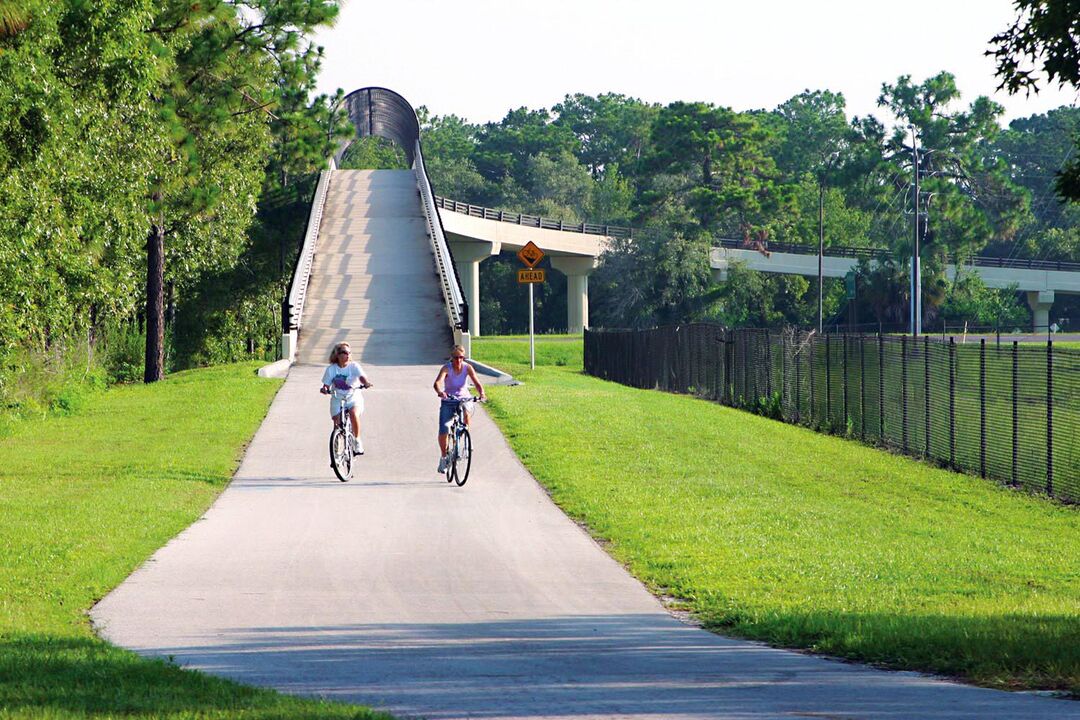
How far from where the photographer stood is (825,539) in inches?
532

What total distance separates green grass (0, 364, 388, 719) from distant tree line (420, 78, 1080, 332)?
45553 millimetres

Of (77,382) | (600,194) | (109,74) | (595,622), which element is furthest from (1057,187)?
(600,194)

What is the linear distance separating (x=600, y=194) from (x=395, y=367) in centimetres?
7977

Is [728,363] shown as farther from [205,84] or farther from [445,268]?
[205,84]

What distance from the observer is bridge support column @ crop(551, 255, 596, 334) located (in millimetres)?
86438

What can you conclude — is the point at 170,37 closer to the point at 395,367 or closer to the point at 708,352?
the point at 395,367

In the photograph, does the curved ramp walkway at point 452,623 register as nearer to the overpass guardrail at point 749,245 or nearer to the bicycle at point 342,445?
the bicycle at point 342,445

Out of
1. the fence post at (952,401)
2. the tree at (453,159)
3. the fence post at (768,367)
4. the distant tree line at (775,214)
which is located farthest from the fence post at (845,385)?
the tree at (453,159)

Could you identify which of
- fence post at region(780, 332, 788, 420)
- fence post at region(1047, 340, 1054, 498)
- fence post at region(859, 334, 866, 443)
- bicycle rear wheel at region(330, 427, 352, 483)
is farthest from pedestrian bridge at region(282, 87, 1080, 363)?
fence post at region(1047, 340, 1054, 498)

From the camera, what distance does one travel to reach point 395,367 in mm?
34438

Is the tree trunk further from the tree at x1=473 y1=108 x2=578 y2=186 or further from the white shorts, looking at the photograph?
the tree at x1=473 y1=108 x2=578 y2=186

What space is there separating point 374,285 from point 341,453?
90.4 ft

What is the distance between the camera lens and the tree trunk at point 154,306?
38.0 m

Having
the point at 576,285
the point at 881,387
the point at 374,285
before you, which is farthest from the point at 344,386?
the point at 576,285
